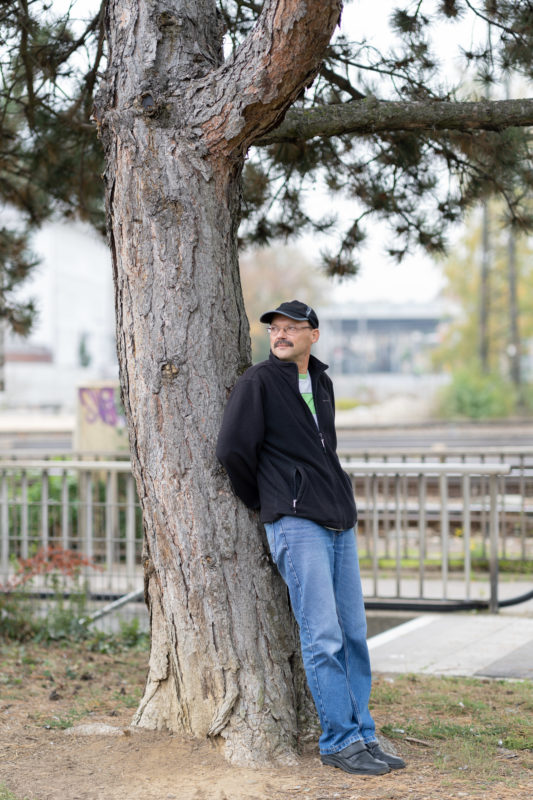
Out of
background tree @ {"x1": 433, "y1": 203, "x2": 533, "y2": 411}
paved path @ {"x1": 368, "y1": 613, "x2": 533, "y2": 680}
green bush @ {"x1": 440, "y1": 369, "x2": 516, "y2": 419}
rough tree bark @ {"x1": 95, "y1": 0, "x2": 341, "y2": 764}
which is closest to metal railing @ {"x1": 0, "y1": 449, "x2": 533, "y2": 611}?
paved path @ {"x1": 368, "y1": 613, "x2": 533, "y2": 680}

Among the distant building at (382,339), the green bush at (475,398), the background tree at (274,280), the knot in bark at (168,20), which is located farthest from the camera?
the background tree at (274,280)

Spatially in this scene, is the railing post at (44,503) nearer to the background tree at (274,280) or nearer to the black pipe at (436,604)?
the black pipe at (436,604)

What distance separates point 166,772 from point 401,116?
11.1 feet

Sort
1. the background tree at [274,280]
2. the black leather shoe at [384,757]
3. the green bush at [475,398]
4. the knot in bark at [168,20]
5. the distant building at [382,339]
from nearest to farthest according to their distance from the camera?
1. the black leather shoe at [384,757]
2. the knot in bark at [168,20]
3. the green bush at [475,398]
4. the distant building at [382,339]
5. the background tree at [274,280]

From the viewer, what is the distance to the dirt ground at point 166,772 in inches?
144

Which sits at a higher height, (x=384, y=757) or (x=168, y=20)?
(x=168, y=20)

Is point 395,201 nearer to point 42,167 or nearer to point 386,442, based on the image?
point 42,167

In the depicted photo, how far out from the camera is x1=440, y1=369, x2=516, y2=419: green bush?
32.0m

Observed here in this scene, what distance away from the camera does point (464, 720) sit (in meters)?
4.85

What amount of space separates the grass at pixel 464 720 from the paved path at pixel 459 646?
1.11ft

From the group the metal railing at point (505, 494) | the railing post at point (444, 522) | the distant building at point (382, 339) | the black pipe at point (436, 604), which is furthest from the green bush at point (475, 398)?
the distant building at point (382, 339)

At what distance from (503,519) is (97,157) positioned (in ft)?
18.1

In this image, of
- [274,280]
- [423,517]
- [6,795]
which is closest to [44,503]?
→ [423,517]

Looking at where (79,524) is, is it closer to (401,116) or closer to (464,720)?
(464,720)
